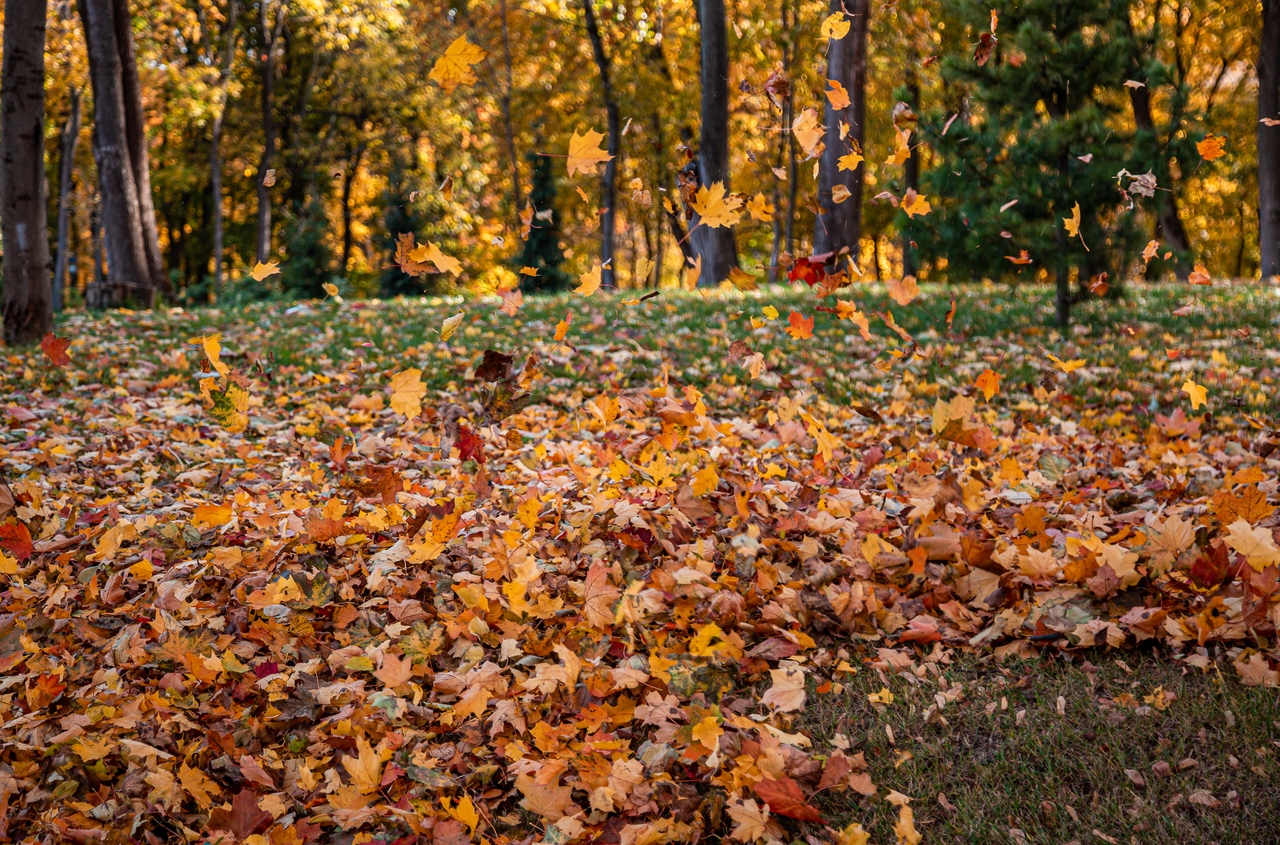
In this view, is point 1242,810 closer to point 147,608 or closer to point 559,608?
point 559,608

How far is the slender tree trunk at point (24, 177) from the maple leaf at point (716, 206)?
6.68 meters

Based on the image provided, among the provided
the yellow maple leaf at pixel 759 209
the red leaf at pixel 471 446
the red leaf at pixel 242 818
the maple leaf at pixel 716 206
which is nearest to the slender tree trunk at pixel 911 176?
the yellow maple leaf at pixel 759 209

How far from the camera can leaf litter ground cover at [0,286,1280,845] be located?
6.89ft

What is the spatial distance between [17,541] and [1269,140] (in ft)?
58.1

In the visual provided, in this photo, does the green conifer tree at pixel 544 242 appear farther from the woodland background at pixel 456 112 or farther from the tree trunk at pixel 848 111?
the tree trunk at pixel 848 111

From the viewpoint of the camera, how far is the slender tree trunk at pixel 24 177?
6945 millimetres

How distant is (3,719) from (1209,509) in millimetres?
3853

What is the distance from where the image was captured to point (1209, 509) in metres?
3.13

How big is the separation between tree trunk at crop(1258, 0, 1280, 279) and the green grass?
14591 millimetres

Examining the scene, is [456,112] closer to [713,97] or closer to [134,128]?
[713,97]

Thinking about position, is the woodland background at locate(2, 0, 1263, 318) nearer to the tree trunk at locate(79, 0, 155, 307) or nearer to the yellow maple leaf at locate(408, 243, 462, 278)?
the tree trunk at locate(79, 0, 155, 307)

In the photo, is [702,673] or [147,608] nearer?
[702,673]

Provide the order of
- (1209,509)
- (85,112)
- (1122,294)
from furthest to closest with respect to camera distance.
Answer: (85,112) < (1122,294) < (1209,509)

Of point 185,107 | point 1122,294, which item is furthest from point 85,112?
point 1122,294
